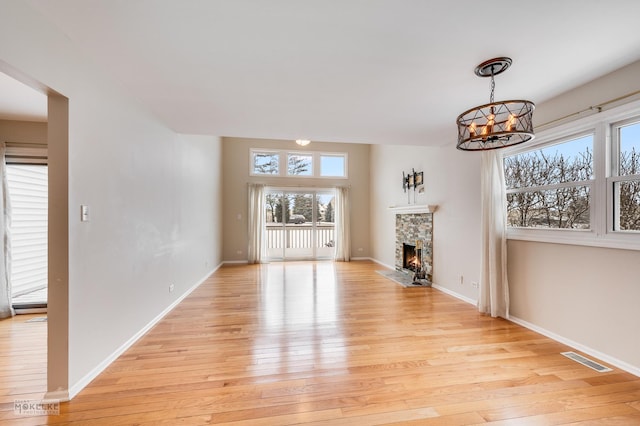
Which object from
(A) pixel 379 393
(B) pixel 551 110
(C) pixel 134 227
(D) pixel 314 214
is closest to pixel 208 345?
(C) pixel 134 227

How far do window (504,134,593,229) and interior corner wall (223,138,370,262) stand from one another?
182 inches

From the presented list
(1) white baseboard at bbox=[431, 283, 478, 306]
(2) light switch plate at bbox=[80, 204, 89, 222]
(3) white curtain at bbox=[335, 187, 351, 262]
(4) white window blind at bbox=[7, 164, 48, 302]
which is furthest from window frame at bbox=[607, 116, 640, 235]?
(4) white window blind at bbox=[7, 164, 48, 302]

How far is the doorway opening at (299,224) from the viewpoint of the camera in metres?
7.56

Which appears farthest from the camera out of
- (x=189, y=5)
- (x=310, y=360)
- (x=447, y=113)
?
(x=447, y=113)

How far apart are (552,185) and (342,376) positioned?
2979mm

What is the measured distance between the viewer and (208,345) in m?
2.66

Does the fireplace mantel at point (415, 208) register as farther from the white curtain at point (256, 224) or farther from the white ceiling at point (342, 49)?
the white curtain at point (256, 224)

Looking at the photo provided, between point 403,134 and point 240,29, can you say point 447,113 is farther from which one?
point 240,29

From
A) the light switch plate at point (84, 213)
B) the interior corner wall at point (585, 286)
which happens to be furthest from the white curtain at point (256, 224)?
the interior corner wall at point (585, 286)

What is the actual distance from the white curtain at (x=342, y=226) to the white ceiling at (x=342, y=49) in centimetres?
468

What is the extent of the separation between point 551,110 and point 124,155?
439 centimetres

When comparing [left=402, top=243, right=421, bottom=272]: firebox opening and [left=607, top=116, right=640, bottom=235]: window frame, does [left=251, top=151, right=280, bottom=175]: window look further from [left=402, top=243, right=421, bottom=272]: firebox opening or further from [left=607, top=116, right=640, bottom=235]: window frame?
[left=607, top=116, right=640, bottom=235]: window frame

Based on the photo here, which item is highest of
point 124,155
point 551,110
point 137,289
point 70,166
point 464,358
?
point 551,110

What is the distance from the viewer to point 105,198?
7.39 feet
